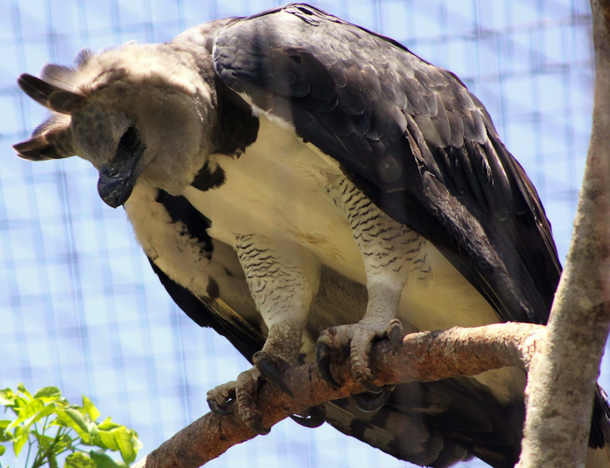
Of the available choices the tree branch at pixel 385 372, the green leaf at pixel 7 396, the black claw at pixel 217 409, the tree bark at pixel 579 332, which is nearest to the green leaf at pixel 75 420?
the green leaf at pixel 7 396

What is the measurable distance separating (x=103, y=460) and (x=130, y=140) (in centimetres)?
87

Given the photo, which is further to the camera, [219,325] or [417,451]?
[219,325]

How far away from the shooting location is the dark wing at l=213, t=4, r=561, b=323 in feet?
6.53

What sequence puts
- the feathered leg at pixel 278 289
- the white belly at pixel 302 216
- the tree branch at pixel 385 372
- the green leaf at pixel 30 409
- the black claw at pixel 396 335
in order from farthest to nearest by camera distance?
the feathered leg at pixel 278 289
the white belly at pixel 302 216
the black claw at pixel 396 335
the green leaf at pixel 30 409
the tree branch at pixel 385 372

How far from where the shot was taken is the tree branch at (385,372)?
1.50 meters

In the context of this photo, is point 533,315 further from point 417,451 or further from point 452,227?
point 417,451

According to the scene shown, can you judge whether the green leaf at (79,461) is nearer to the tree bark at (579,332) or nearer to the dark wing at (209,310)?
the dark wing at (209,310)

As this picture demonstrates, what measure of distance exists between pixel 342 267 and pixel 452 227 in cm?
58

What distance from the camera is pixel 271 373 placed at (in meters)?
2.12

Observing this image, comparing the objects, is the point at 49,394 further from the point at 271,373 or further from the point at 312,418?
the point at 312,418

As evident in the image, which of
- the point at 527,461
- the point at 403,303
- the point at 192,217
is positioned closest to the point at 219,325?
the point at 192,217

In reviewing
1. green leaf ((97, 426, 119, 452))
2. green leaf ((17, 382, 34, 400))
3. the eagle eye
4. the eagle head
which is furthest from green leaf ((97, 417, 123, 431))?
the eagle eye

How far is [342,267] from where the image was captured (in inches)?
98.3

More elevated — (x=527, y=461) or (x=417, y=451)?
(x=527, y=461)
